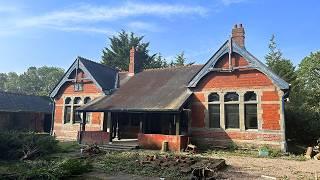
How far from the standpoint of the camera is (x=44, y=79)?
9438 cm

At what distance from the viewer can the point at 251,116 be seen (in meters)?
17.8

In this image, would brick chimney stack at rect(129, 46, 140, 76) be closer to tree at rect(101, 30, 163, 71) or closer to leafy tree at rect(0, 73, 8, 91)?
tree at rect(101, 30, 163, 71)

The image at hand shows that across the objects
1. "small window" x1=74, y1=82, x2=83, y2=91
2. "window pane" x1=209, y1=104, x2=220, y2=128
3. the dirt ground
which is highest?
"small window" x1=74, y1=82, x2=83, y2=91

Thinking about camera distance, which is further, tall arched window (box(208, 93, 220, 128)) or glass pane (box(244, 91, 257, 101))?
tall arched window (box(208, 93, 220, 128))

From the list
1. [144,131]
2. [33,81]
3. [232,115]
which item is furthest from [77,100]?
[33,81]

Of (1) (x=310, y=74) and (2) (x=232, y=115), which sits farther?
(1) (x=310, y=74)

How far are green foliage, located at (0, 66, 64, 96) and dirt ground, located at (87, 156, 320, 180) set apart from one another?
82424 millimetres

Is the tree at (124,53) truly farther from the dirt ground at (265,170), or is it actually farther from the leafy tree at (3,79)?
the leafy tree at (3,79)

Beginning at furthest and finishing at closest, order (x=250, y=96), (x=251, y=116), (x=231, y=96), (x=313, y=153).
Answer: (x=231, y=96) → (x=250, y=96) → (x=251, y=116) → (x=313, y=153)

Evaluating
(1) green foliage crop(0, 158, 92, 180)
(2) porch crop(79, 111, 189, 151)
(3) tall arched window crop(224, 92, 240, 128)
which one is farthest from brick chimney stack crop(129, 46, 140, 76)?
(1) green foliage crop(0, 158, 92, 180)

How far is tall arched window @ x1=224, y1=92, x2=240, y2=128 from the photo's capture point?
1825 cm

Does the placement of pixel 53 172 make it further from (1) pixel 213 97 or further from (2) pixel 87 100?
(2) pixel 87 100

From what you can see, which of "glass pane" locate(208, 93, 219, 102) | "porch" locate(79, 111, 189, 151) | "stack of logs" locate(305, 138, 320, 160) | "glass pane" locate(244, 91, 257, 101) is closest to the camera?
"stack of logs" locate(305, 138, 320, 160)

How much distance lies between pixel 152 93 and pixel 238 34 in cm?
726
